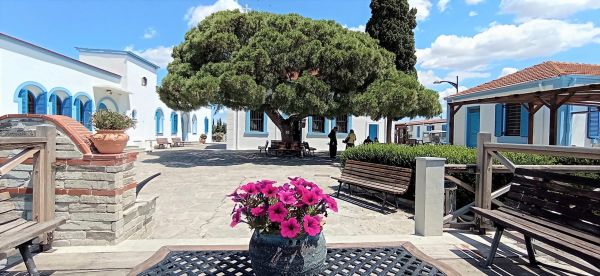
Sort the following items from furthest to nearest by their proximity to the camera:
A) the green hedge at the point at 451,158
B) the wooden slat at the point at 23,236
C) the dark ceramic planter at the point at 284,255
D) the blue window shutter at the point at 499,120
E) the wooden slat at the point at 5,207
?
the blue window shutter at the point at 499,120 < the green hedge at the point at 451,158 < the wooden slat at the point at 5,207 < the wooden slat at the point at 23,236 < the dark ceramic planter at the point at 284,255

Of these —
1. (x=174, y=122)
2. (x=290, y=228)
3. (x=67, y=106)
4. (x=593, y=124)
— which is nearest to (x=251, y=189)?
(x=290, y=228)

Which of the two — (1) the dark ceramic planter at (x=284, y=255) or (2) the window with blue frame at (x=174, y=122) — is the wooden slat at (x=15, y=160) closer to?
(1) the dark ceramic planter at (x=284, y=255)

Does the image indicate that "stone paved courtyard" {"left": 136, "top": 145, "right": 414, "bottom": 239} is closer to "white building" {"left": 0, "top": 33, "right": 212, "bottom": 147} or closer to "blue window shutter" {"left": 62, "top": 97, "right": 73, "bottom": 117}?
"white building" {"left": 0, "top": 33, "right": 212, "bottom": 147}

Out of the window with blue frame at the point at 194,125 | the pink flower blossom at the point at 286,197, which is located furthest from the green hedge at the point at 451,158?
the window with blue frame at the point at 194,125

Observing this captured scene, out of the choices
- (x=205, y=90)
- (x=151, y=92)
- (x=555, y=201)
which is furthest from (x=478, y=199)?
(x=151, y=92)

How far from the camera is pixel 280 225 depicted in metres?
1.99

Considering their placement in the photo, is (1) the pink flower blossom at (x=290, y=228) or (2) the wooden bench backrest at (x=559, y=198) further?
(2) the wooden bench backrest at (x=559, y=198)

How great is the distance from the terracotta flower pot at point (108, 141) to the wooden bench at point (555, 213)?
402 cm

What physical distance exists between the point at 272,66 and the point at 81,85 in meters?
9.66

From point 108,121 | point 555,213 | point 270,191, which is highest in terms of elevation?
point 108,121

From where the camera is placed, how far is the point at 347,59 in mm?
13117

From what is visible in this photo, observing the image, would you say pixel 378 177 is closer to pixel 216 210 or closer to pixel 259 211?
pixel 216 210

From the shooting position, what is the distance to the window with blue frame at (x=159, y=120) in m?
24.5

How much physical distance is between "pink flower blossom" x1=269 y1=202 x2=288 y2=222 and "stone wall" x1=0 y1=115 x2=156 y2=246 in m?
2.73
